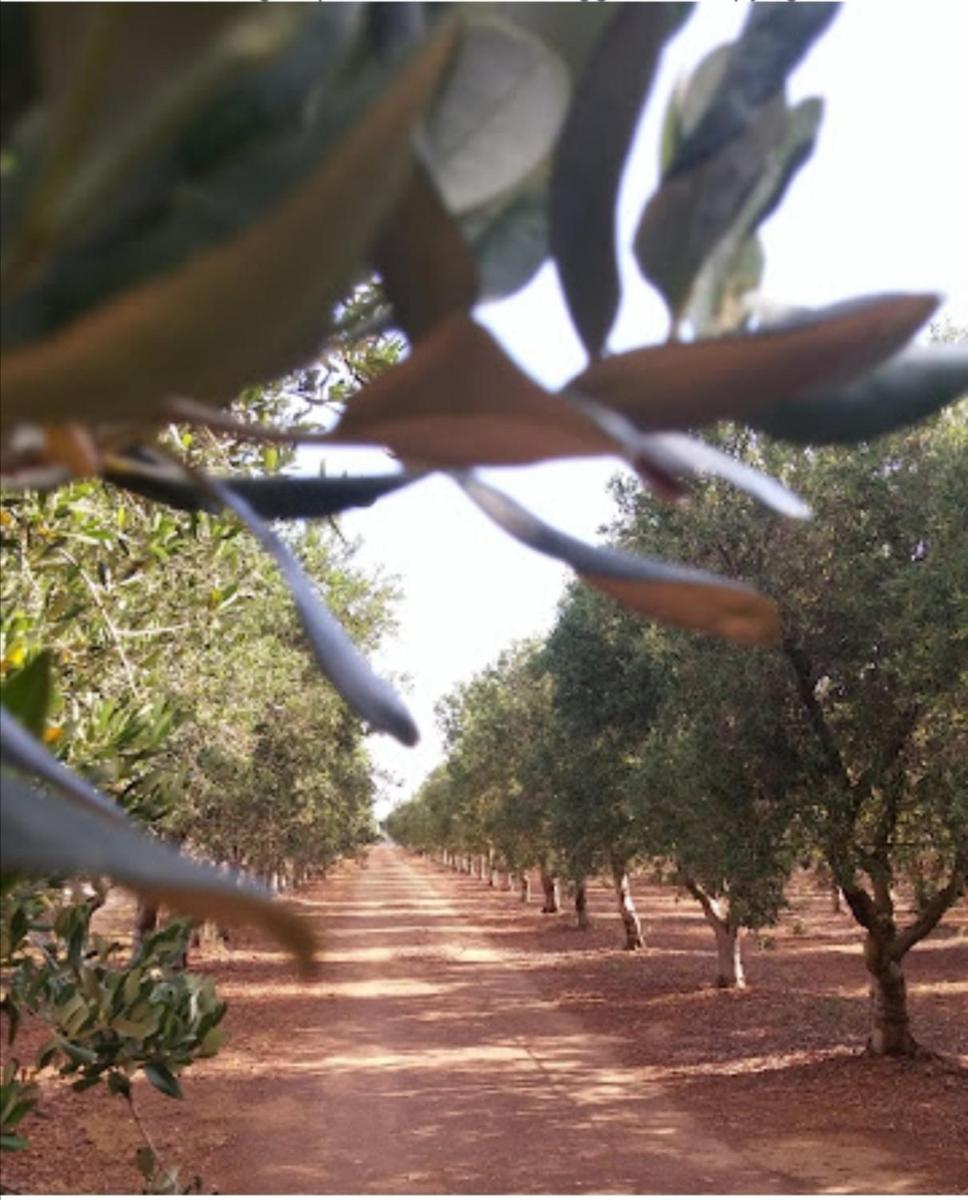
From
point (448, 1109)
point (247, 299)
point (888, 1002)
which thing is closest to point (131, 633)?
point (247, 299)

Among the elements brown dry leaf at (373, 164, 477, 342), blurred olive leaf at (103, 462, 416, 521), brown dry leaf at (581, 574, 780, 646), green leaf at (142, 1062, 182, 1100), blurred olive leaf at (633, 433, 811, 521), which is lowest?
green leaf at (142, 1062, 182, 1100)

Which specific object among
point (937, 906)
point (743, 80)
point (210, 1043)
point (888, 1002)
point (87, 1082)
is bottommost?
point (888, 1002)

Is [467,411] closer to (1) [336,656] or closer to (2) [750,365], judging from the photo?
(2) [750,365]

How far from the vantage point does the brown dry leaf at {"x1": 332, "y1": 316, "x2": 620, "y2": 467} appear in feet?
1.61

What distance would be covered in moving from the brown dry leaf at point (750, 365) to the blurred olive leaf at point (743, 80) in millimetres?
129

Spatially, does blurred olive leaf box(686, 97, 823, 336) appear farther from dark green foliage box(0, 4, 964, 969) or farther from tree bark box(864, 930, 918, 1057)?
tree bark box(864, 930, 918, 1057)

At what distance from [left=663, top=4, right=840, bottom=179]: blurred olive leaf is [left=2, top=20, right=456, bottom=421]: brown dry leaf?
32 cm

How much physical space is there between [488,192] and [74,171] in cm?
29

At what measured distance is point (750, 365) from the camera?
1.78ft

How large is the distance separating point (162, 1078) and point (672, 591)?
231cm

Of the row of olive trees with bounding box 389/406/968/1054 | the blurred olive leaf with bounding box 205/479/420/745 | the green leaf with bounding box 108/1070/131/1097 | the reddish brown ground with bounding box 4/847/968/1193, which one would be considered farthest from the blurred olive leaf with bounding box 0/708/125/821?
the row of olive trees with bounding box 389/406/968/1054

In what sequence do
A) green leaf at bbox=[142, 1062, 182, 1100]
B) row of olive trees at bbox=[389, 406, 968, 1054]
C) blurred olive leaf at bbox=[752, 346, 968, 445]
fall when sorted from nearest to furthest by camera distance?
blurred olive leaf at bbox=[752, 346, 968, 445] < green leaf at bbox=[142, 1062, 182, 1100] < row of olive trees at bbox=[389, 406, 968, 1054]

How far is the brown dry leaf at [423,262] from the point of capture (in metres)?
0.55

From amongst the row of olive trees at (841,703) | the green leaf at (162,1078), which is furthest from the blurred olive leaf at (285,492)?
the row of olive trees at (841,703)
